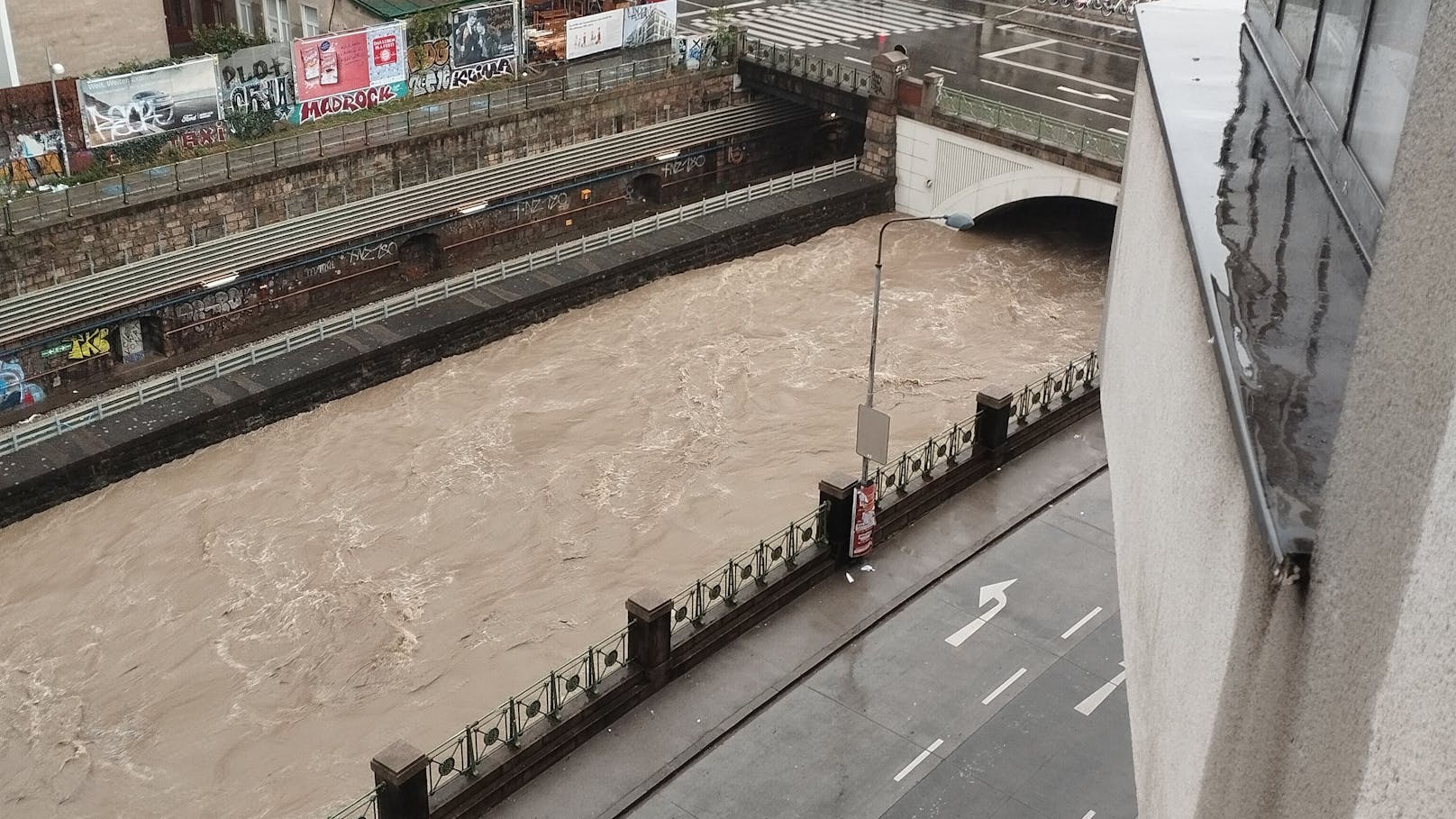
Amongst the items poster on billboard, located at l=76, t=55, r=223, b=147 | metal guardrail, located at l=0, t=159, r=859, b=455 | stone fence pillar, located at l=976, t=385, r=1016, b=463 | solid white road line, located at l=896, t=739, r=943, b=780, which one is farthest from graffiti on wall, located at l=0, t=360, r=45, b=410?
solid white road line, located at l=896, t=739, r=943, b=780

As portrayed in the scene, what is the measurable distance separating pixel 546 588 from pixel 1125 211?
14646 mm

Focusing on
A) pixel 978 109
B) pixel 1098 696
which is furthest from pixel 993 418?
pixel 978 109

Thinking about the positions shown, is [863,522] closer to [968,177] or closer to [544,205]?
[968,177]

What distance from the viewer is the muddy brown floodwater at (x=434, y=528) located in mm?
23578

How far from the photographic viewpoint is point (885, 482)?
26141 mm

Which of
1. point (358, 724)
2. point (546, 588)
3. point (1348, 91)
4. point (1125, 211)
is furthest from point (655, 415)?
point (1348, 91)

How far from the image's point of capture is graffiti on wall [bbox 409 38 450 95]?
4109 cm

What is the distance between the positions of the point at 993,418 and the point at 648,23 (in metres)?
24.1

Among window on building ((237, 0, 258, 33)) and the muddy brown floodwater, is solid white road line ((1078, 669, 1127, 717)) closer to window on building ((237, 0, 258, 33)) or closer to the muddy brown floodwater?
the muddy brown floodwater

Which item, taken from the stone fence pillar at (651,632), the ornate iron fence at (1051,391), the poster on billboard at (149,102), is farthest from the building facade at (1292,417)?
the poster on billboard at (149,102)

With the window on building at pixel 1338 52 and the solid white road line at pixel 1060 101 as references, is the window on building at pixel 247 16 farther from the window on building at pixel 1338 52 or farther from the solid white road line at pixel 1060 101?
the window on building at pixel 1338 52

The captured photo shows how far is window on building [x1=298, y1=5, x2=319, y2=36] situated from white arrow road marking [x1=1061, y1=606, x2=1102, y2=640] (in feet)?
100

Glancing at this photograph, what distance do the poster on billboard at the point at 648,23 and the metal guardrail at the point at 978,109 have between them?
256 centimetres

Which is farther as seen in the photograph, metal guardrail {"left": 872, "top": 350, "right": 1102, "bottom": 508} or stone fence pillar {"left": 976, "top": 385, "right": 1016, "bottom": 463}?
stone fence pillar {"left": 976, "top": 385, "right": 1016, "bottom": 463}
